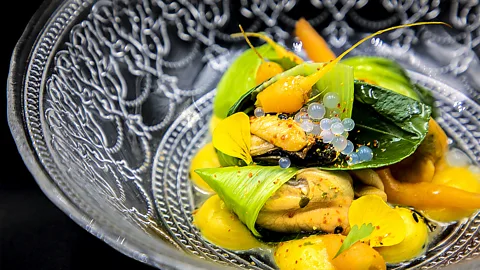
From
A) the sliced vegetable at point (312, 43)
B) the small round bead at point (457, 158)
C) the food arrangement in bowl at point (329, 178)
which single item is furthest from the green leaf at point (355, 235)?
the sliced vegetable at point (312, 43)

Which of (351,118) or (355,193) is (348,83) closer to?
(351,118)

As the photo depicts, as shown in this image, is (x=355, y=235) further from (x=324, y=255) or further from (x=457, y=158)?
(x=457, y=158)

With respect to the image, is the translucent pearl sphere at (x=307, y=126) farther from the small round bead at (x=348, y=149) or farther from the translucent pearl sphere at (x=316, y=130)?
the small round bead at (x=348, y=149)

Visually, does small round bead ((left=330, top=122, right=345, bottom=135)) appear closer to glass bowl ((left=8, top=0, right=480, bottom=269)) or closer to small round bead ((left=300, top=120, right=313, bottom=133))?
small round bead ((left=300, top=120, right=313, bottom=133))

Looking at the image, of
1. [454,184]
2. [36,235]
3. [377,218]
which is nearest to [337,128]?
[377,218]

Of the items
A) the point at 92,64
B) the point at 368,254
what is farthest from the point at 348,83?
the point at 92,64
